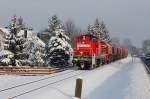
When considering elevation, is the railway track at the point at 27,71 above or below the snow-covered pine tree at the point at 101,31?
below

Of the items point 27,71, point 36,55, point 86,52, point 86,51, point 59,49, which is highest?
point 59,49

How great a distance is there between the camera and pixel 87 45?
36531 mm

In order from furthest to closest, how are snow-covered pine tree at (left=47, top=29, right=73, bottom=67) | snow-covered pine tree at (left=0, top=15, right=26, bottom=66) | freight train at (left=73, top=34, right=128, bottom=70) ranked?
1. snow-covered pine tree at (left=47, top=29, right=73, bottom=67)
2. snow-covered pine tree at (left=0, top=15, right=26, bottom=66)
3. freight train at (left=73, top=34, right=128, bottom=70)

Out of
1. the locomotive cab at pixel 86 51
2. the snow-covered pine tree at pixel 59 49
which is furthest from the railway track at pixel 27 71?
the snow-covered pine tree at pixel 59 49

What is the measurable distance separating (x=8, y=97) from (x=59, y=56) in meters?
29.5

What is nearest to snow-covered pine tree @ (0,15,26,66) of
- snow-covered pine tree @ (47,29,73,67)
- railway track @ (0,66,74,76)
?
railway track @ (0,66,74,76)

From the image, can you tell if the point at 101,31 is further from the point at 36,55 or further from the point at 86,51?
the point at 86,51

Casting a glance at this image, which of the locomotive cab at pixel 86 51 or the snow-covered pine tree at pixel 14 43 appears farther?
the snow-covered pine tree at pixel 14 43

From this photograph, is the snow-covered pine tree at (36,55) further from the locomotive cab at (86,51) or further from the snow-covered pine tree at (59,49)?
the locomotive cab at (86,51)

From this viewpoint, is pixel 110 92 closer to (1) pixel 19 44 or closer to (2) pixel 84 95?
(2) pixel 84 95

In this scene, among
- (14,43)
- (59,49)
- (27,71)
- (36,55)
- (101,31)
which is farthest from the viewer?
(101,31)

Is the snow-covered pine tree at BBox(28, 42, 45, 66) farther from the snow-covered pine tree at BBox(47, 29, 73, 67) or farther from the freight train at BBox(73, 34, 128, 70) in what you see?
the freight train at BBox(73, 34, 128, 70)

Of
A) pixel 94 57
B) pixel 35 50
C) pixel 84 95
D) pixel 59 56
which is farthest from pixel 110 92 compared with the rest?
pixel 35 50

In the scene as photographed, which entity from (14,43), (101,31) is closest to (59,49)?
(14,43)
